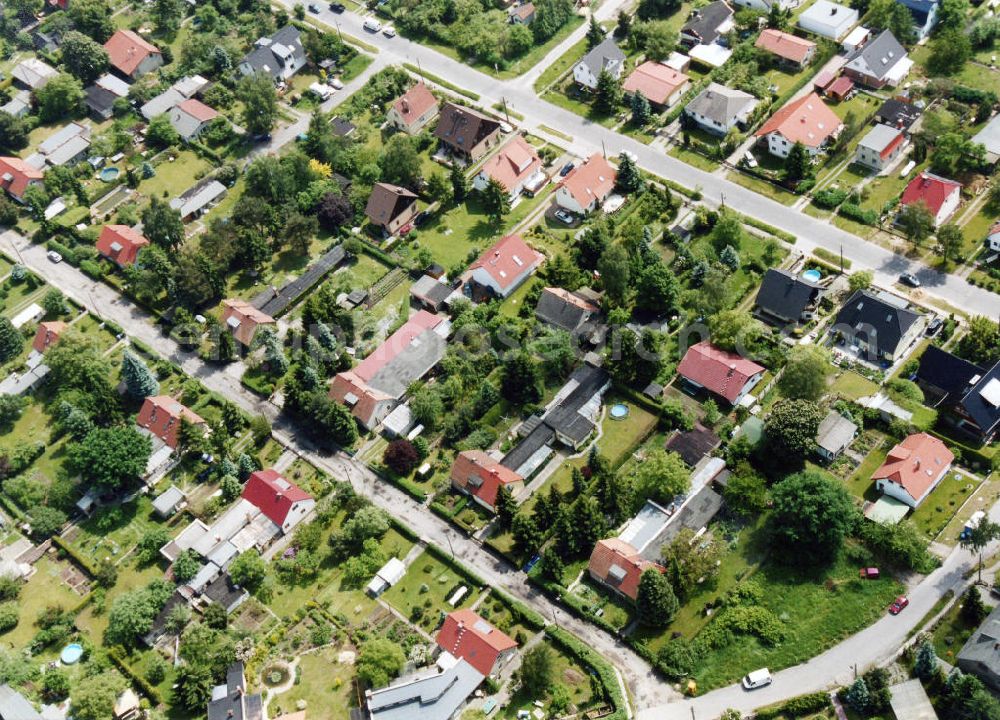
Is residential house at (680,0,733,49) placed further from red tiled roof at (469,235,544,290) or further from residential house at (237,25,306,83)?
residential house at (237,25,306,83)


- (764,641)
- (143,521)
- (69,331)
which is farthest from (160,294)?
(764,641)

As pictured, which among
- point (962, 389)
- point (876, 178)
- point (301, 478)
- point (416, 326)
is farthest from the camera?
point (876, 178)

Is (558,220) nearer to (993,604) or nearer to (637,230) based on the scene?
(637,230)

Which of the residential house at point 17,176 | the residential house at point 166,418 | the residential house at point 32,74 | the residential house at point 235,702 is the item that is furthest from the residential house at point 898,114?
the residential house at point 32,74

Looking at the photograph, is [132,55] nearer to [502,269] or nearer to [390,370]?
[502,269]

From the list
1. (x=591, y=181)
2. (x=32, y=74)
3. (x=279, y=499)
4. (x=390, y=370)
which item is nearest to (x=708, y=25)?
(x=591, y=181)
